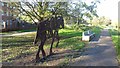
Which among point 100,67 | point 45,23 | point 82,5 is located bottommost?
point 100,67

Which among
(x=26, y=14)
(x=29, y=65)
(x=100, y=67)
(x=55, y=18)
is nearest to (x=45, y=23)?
(x=55, y=18)

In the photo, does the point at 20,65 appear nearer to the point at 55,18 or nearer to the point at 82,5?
the point at 55,18

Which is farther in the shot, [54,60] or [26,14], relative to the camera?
[26,14]

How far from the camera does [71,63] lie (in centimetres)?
918

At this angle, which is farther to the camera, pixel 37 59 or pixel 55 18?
pixel 55 18

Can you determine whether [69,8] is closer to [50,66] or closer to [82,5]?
[82,5]

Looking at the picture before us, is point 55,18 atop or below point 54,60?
atop

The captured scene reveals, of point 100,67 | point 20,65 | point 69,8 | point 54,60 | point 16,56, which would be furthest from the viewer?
point 69,8

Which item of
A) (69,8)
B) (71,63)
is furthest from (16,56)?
(69,8)

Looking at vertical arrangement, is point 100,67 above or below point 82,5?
below

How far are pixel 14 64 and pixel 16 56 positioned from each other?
70.5 inches

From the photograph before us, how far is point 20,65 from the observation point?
29.8ft

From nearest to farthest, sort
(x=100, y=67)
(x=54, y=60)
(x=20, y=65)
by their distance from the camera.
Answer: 1. (x=100, y=67)
2. (x=20, y=65)
3. (x=54, y=60)

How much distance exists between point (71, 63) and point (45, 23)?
2.35 meters
